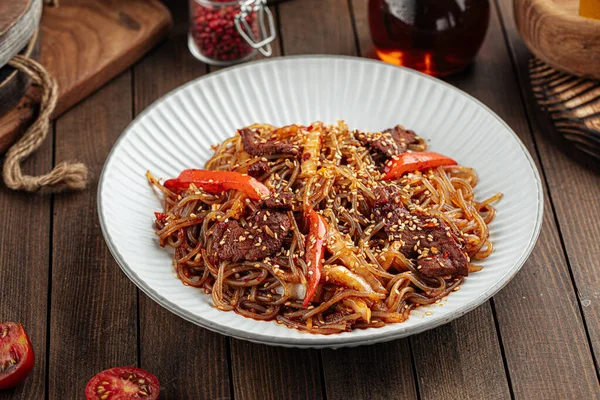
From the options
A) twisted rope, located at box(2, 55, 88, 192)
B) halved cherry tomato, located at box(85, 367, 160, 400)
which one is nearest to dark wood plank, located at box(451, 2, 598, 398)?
halved cherry tomato, located at box(85, 367, 160, 400)

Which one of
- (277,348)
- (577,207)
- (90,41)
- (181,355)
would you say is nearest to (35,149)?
(90,41)

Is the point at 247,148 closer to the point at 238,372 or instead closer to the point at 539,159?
the point at 238,372

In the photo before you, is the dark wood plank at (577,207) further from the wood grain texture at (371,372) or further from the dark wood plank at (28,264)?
the dark wood plank at (28,264)

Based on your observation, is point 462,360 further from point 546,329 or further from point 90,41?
→ point 90,41

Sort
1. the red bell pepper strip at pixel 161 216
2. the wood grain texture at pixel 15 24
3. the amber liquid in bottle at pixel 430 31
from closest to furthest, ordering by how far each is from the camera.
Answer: the red bell pepper strip at pixel 161 216 < the wood grain texture at pixel 15 24 < the amber liquid in bottle at pixel 430 31

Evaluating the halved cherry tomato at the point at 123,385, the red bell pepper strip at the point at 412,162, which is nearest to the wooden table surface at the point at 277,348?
the halved cherry tomato at the point at 123,385

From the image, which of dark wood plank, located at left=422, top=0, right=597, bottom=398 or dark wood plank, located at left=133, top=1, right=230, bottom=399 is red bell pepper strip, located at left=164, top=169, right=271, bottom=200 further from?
dark wood plank, located at left=422, top=0, right=597, bottom=398

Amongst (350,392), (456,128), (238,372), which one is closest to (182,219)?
(238,372)
